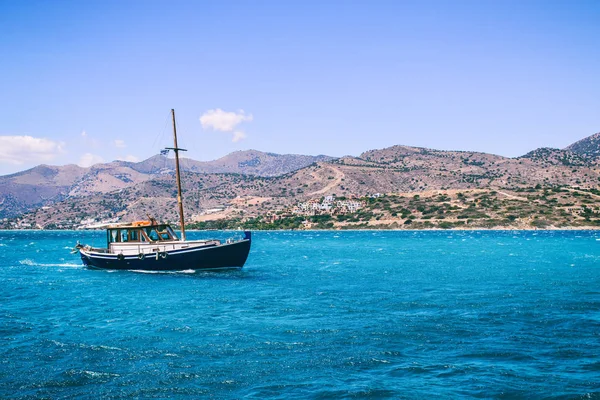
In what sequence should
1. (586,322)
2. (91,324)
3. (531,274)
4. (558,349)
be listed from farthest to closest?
(531,274) < (91,324) < (586,322) < (558,349)

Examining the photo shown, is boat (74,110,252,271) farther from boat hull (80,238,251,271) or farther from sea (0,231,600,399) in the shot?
sea (0,231,600,399)

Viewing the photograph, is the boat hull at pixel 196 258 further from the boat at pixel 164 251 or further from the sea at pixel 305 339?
the sea at pixel 305 339

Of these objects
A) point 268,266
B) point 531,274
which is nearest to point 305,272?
point 268,266

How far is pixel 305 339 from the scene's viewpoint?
21.1 meters

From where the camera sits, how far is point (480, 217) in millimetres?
153500

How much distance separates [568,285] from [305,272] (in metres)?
21.1

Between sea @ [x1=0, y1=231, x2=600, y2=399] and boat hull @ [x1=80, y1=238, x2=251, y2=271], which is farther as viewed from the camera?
boat hull @ [x1=80, y1=238, x2=251, y2=271]

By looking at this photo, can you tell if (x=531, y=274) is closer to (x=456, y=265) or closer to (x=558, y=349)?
(x=456, y=265)

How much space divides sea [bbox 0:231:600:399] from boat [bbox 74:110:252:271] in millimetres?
5373

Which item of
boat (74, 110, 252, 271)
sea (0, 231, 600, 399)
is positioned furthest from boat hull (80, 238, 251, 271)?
sea (0, 231, 600, 399)

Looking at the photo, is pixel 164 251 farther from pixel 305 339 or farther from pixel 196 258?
Answer: pixel 305 339

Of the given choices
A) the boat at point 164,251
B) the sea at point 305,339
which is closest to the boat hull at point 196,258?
the boat at point 164,251

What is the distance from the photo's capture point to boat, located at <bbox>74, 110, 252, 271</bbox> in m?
45.7

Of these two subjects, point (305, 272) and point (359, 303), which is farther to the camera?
point (305, 272)
